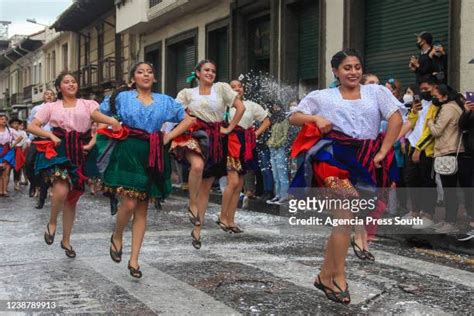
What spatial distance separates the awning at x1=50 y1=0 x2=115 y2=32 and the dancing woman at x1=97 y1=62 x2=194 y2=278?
79.9ft

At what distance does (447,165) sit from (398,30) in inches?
204

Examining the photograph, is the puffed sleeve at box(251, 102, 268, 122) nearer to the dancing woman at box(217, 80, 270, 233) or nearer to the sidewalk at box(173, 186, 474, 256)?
the dancing woman at box(217, 80, 270, 233)

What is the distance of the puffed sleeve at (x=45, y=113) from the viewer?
6.84m

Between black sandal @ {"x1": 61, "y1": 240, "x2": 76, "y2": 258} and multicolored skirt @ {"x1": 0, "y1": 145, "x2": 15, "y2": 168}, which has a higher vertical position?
multicolored skirt @ {"x1": 0, "y1": 145, "x2": 15, "y2": 168}

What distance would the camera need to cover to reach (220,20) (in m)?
18.9

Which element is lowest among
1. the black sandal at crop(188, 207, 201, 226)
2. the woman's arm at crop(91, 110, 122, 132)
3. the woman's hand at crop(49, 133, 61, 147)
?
the black sandal at crop(188, 207, 201, 226)

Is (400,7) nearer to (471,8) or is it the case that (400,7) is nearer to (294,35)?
(471,8)

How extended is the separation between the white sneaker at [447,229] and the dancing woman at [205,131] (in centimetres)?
257

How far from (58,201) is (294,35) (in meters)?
9.87

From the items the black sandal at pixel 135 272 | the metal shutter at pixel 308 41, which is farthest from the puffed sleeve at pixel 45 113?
the metal shutter at pixel 308 41

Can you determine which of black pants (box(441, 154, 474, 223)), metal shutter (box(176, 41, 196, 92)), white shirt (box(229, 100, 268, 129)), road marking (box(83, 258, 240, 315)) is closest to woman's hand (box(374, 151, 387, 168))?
road marking (box(83, 258, 240, 315))

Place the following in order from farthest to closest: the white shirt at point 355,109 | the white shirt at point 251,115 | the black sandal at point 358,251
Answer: the white shirt at point 251,115
the black sandal at point 358,251
the white shirt at point 355,109

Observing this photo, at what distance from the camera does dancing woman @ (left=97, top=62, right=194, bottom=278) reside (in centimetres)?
566

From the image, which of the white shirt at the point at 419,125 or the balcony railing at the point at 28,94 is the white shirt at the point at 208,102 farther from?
the balcony railing at the point at 28,94
